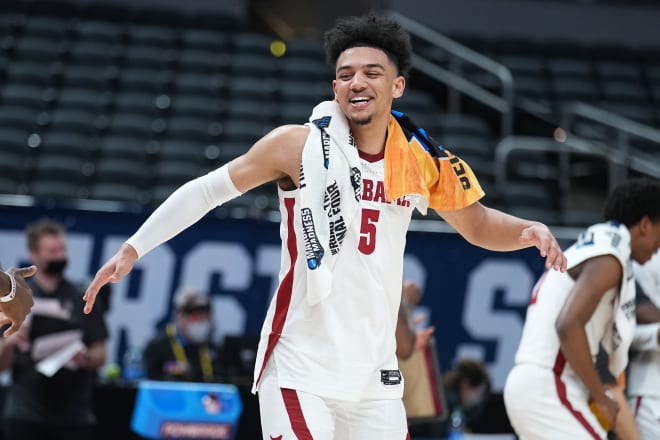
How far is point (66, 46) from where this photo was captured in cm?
1417

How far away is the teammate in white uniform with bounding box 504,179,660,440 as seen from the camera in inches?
182

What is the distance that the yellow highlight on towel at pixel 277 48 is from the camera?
1488 centimetres

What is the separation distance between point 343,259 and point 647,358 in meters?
2.21

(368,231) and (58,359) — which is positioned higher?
(368,231)

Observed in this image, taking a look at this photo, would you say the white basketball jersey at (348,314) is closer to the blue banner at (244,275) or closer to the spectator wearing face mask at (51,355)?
the spectator wearing face mask at (51,355)

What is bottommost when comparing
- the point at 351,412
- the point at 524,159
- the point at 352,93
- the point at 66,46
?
the point at 351,412

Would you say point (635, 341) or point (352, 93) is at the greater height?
point (352, 93)

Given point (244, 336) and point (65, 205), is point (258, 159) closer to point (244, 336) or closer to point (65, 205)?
point (244, 336)

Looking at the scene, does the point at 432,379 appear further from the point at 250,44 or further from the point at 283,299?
the point at 250,44

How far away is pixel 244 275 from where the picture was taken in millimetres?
9016

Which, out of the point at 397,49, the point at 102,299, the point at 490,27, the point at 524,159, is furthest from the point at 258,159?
Answer: the point at 490,27

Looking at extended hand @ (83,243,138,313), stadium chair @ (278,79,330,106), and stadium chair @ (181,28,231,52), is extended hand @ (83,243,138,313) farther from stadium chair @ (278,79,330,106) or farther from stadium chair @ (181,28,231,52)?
stadium chair @ (181,28,231,52)

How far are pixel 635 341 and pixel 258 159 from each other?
2.38 meters

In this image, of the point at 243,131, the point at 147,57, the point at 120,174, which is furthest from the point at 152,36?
the point at 120,174
